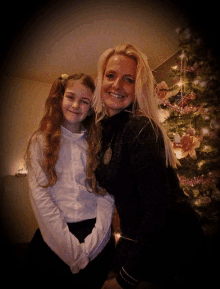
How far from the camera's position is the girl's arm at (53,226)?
0.93 meters

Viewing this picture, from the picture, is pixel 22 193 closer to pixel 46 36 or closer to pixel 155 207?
pixel 46 36

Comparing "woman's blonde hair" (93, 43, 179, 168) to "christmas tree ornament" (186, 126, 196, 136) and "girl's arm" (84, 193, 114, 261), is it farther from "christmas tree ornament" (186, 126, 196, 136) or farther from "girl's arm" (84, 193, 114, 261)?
"christmas tree ornament" (186, 126, 196, 136)

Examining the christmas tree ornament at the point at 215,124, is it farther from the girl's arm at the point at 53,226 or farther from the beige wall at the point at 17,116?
the beige wall at the point at 17,116

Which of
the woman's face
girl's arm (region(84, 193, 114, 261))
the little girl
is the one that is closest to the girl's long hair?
the little girl

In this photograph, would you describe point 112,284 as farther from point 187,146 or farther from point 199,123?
point 199,123

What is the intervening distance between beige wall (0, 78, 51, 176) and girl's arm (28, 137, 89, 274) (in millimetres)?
3299

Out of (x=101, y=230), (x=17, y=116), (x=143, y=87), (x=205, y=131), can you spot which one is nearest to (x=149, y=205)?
(x=101, y=230)

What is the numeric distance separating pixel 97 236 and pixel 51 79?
14.1 feet

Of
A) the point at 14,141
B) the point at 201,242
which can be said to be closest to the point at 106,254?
the point at 201,242

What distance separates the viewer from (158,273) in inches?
30.8

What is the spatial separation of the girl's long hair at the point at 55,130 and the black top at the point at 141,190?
0.86 ft

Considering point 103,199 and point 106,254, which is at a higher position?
point 103,199

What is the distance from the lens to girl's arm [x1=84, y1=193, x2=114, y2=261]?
0.99 metres

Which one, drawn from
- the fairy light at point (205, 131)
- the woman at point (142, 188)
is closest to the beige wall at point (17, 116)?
the woman at point (142, 188)
